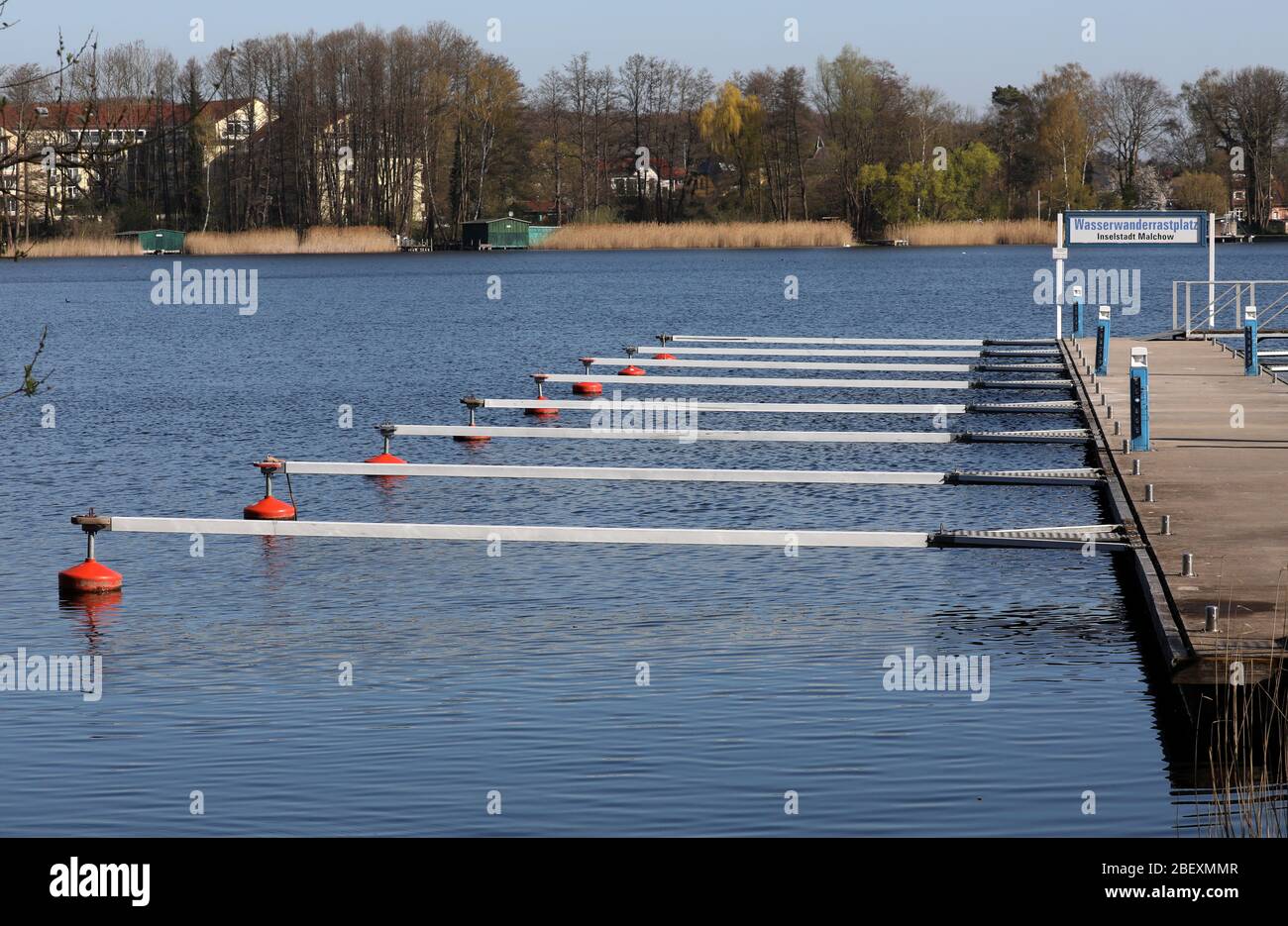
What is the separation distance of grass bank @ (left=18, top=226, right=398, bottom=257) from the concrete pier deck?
91.7 metres

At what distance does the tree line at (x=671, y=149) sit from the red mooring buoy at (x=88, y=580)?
107 meters

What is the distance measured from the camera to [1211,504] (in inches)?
613

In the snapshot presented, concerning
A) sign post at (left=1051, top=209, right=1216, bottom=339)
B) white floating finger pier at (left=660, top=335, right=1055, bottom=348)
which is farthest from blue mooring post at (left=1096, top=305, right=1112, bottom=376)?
white floating finger pier at (left=660, top=335, right=1055, bottom=348)

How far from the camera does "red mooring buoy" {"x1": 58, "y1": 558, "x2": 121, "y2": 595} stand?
15742mm

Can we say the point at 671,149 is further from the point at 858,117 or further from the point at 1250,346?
the point at 1250,346

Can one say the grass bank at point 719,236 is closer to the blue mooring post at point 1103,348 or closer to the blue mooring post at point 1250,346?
the blue mooring post at point 1103,348

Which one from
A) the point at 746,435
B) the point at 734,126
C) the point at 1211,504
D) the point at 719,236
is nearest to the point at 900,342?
the point at 746,435

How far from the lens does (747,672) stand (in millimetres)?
12523

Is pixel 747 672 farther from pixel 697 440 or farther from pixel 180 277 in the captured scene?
pixel 180 277

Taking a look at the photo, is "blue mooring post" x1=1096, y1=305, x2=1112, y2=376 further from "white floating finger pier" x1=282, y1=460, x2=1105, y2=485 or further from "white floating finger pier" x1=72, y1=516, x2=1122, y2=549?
"white floating finger pier" x1=72, y1=516, x2=1122, y2=549

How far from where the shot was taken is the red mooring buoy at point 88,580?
1574cm

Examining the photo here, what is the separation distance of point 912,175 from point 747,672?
374 feet

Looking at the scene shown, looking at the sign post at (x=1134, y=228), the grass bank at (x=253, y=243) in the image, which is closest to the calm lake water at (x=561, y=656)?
the sign post at (x=1134, y=228)
